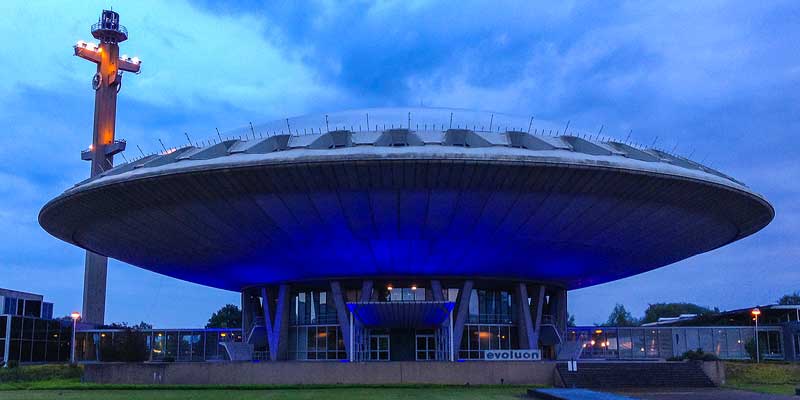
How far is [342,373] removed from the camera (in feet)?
102

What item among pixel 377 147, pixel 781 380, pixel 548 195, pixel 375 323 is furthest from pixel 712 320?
pixel 377 147

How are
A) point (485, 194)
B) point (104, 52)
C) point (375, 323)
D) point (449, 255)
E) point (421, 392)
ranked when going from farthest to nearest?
point (104, 52)
point (375, 323)
point (449, 255)
point (485, 194)
point (421, 392)

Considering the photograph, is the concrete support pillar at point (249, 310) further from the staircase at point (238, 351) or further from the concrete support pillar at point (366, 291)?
the concrete support pillar at point (366, 291)

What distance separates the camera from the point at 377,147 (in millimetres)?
28766

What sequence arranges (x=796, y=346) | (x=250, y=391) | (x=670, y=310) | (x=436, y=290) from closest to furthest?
(x=250, y=391)
(x=436, y=290)
(x=796, y=346)
(x=670, y=310)

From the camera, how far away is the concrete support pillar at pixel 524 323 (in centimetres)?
4209

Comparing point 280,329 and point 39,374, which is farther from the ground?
point 280,329

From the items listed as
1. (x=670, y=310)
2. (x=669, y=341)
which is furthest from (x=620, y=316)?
(x=669, y=341)

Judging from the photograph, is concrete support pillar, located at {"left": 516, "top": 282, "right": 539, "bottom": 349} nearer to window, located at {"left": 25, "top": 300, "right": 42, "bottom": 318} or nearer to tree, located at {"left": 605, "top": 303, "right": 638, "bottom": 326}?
window, located at {"left": 25, "top": 300, "right": 42, "bottom": 318}

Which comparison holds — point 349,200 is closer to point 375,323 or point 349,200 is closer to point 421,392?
point 421,392

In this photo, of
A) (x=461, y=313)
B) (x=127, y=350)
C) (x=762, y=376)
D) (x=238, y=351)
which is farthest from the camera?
(x=127, y=350)

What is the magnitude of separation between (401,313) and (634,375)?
10.7 m

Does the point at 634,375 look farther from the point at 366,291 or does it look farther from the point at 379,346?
the point at 379,346

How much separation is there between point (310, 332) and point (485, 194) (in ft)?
58.2
